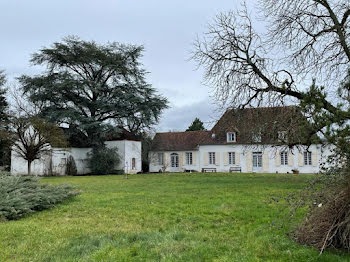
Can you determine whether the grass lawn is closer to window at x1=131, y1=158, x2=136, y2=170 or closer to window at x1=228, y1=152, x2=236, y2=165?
window at x1=228, y1=152, x2=236, y2=165

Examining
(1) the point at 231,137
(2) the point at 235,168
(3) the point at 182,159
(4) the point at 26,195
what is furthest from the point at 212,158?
(4) the point at 26,195

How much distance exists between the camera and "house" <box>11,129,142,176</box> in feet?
105

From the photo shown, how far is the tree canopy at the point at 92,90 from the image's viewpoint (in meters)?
32.9

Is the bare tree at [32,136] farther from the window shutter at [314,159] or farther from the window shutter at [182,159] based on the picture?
the window shutter at [314,159]

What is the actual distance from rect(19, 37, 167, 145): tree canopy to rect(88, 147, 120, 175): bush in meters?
1.20

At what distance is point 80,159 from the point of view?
35.6m

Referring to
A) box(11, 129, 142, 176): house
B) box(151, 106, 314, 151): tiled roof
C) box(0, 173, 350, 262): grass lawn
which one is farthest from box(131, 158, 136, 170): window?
box(0, 173, 350, 262): grass lawn

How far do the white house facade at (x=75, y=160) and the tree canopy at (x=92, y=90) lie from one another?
1861mm

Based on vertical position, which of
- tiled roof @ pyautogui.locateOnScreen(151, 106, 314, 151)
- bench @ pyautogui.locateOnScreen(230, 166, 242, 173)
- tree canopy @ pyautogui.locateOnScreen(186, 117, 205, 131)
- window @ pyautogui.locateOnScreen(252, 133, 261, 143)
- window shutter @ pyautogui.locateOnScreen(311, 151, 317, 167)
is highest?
tree canopy @ pyautogui.locateOnScreen(186, 117, 205, 131)

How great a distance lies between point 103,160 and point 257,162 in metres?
15.9

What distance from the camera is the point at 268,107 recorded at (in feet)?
49.4

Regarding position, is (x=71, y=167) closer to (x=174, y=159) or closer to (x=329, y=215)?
(x=174, y=159)

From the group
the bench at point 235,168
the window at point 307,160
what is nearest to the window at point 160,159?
the bench at point 235,168

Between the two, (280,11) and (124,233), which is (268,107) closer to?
(280,11)
